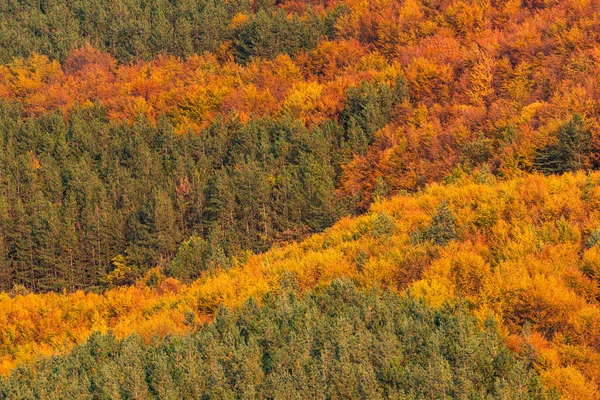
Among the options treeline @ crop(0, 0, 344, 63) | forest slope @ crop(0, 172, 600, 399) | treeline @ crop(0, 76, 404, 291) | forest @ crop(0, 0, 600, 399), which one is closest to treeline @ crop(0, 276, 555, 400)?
forest @ crop(0, 0, 600, 399)

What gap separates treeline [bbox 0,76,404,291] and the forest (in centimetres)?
39

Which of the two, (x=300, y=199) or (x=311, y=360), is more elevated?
(x=311, y=360)

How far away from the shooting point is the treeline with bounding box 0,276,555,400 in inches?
1768

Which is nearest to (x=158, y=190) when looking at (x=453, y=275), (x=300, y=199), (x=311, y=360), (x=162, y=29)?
(x=300, y=199)

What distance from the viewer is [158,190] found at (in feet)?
363

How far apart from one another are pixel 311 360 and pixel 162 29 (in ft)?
446

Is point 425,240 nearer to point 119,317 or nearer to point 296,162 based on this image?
point 119,317

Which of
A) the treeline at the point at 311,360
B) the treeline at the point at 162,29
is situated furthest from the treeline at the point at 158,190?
the treeline at the point at 162,29

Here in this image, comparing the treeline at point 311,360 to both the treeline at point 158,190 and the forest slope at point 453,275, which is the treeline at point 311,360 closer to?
the forest slope at point 453,275

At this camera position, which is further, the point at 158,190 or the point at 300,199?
the point at 158,190

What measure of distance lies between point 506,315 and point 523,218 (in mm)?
16161

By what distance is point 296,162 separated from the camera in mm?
115750

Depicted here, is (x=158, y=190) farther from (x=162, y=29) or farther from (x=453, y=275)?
(x=162, y=29)

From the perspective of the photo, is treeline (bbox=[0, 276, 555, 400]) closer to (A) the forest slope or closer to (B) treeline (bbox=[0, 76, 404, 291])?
(A) the forest slope
